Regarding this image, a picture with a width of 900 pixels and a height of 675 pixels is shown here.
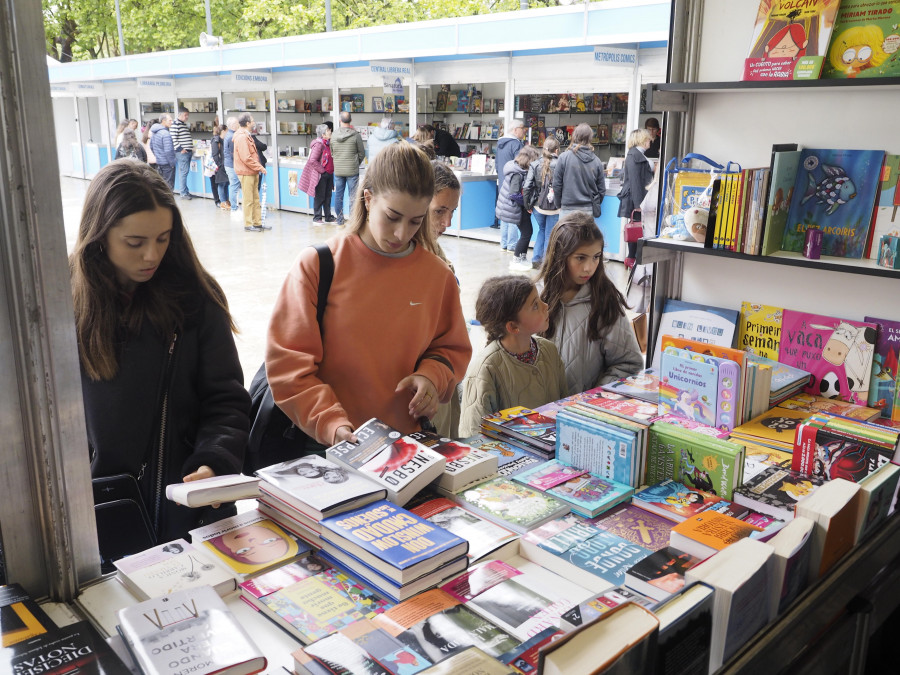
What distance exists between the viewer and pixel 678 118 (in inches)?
107

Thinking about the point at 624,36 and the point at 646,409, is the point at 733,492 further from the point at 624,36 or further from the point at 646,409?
the point at 624,36

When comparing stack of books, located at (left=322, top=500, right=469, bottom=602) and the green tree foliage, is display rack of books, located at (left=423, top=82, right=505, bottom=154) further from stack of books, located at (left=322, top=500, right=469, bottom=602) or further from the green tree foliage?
the green tree foliage

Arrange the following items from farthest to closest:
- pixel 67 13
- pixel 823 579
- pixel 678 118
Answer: pixel 67 13, pixel 678 118, pixel 823 579

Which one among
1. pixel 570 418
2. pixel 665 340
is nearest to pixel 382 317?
pixel 570 418

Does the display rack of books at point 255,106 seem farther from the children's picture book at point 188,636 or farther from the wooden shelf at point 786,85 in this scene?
the children's picture book at point 188,636

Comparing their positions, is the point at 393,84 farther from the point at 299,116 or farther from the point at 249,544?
the point at 249,544

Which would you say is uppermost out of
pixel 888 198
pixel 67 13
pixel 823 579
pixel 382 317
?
pixel 67 13

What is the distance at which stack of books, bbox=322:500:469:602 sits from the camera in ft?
4.11

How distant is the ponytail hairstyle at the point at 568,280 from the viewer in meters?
2.81

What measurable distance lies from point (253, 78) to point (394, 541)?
13759 mm

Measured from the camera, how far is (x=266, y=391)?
215cm

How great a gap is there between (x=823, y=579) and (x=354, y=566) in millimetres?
913

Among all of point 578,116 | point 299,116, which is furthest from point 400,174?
point 299,116

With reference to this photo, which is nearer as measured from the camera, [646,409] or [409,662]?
[409,662]
